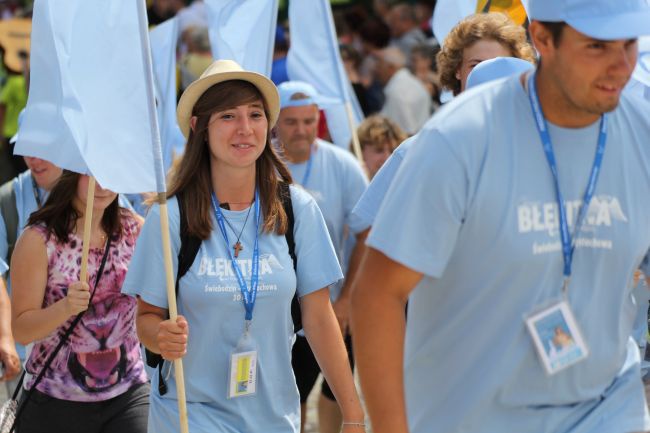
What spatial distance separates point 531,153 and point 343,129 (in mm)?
6846

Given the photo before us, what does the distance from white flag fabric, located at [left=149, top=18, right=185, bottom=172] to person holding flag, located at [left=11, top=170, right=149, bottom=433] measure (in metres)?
3.56

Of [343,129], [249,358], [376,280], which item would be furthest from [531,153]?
[343,129]

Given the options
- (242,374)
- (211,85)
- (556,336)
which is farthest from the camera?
(211,85)

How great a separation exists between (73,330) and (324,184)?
2422 millimetres

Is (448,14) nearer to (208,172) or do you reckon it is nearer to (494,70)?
(494,70)

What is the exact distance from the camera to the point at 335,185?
25.4 ft

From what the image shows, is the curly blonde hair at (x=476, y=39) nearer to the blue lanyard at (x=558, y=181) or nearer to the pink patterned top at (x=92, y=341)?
the pink patterned top at (x=92, y=341)

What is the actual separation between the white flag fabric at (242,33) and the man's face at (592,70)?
462 centimetres

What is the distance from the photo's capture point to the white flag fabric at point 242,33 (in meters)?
7.86

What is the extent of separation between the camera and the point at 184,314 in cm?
482

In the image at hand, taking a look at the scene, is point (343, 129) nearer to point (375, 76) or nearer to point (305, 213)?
point (375, 76)

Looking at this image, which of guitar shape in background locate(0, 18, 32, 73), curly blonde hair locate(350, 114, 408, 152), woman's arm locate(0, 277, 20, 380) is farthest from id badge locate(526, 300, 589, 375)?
guitar shape in background locate(0, 18, 32, 73)

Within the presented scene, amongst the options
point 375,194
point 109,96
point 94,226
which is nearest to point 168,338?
point 375,194

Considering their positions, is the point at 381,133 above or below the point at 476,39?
below
